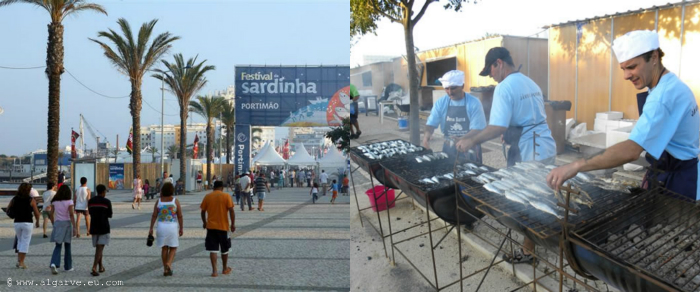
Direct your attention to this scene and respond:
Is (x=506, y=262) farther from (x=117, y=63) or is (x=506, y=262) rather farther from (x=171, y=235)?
(x=117, y=63)

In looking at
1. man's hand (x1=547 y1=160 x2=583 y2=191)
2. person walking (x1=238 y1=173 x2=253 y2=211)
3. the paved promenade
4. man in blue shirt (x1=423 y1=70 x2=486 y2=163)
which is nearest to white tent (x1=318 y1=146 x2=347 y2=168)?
person walking (x1=238 y1=173 x2=253 y2=211)

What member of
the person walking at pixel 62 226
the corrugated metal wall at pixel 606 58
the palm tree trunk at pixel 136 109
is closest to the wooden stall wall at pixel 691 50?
the corrugated metal wall at pixel 606 58

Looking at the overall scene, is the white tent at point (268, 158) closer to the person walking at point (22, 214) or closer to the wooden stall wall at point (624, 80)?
the person walking at point (22, 214)

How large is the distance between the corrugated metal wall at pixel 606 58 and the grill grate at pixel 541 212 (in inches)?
14.6

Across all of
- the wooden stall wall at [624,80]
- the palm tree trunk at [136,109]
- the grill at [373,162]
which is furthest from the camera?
the palm tree trunk at [136,109]

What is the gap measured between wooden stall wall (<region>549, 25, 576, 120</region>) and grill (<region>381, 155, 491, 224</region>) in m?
0.71

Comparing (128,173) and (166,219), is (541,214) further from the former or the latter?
(128,173)

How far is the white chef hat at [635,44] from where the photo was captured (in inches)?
85.2

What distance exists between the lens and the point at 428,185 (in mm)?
2877

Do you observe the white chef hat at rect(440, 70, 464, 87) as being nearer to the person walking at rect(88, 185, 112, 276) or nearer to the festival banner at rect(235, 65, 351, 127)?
the person walking at rect(88, 185, 112, 276)

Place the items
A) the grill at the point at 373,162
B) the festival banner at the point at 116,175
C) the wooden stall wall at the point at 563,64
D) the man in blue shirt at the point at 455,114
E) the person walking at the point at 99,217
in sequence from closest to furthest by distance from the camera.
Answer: the wooden stall wall at the point at 563,64
the man in blue shirt at the point at 455,114
the grill at the point at 373,162
the person walking at the point at 99,217
the festival banner at the point at 116,175

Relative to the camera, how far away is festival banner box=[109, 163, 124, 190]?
14070 millimetres

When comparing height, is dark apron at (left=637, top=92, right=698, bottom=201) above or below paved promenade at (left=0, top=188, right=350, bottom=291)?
above

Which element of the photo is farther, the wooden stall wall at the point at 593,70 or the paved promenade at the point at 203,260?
the paved promenade at the point at 203,260
